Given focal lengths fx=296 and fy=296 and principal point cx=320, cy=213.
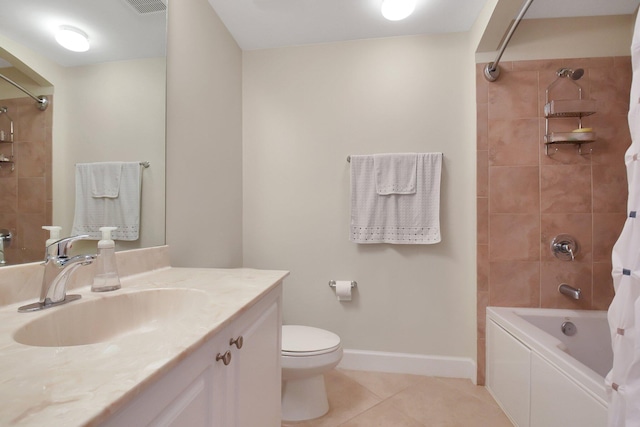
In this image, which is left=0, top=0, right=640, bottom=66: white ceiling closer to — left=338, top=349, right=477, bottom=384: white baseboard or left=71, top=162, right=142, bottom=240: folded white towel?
left=71, top=162, right=142, bottom=240: folded white towel

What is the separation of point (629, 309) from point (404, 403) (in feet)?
4.20

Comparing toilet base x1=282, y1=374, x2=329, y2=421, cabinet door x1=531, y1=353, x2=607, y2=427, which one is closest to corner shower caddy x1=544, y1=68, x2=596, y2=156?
cabinet door x1=531, y1=353, x2=607, y2=427

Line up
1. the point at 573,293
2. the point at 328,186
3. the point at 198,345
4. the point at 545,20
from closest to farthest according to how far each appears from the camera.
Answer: the point at 198,345 < the point at 573,293 < the point at 545,20 < the point at 328,186

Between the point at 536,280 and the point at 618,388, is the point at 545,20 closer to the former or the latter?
the point at 536,280

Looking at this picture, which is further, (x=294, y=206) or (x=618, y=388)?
(x=294, y=206)

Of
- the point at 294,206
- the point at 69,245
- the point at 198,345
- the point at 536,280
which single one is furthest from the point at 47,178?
the point at 536,280

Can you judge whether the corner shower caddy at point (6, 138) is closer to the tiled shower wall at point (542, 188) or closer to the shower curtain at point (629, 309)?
the shower curtain at point (629, 309)

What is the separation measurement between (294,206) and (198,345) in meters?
1.61

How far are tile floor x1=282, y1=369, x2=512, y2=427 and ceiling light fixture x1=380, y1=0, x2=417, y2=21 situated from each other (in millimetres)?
2242

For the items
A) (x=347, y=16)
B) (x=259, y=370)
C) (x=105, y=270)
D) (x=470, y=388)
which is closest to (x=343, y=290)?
(x=470, y=388)

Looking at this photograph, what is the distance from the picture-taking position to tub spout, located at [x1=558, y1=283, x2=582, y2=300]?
1710 millimetres

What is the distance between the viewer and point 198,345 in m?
0.58

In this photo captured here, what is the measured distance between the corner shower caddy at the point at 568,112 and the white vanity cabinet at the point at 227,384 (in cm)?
184

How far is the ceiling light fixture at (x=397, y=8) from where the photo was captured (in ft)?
5.45
